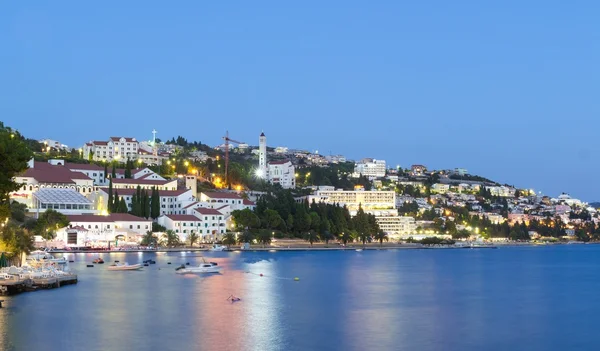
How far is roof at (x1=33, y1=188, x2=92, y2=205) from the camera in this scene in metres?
55.3

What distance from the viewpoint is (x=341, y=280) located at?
36.7 meters

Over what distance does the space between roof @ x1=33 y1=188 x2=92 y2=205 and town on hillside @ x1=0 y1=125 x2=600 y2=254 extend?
0.11 m

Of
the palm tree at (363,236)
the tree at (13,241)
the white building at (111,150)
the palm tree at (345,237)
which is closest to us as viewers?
the tree at (13,241)

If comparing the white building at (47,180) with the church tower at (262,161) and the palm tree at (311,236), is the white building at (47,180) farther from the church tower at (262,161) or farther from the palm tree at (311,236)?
the church tower at (262,161)

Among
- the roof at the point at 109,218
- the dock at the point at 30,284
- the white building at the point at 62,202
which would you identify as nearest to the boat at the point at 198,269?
the dock at the point at 30,284

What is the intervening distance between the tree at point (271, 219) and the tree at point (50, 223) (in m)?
16.6

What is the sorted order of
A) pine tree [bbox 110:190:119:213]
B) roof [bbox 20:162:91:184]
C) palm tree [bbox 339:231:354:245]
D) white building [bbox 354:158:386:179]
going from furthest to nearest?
1. white building [bbox 354:158:386:179]
2. palm tree [bbox 339:231:354:245]
3. roof [bbox 20:162:91:184]
4. pine tree [bbox 110:190:119:213]

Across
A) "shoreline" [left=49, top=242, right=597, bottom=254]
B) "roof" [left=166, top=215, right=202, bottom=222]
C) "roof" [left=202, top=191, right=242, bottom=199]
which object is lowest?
"shoreline" [left=49, top=242, right=597, bottom=254]

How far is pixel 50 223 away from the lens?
51438 mm

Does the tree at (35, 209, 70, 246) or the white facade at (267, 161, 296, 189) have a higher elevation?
the white facade at (267, 161, 296, 189)

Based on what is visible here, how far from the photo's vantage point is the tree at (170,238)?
56969 mm

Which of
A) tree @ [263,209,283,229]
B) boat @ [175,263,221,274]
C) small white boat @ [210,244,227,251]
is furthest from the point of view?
tree @ [263,209,283,229]

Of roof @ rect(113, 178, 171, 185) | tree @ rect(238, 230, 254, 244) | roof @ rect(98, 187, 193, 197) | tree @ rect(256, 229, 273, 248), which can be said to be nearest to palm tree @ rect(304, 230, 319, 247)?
tree @ rect(256, 229, 273, 248)

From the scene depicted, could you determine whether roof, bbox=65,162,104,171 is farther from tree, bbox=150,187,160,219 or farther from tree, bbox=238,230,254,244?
tree, bbox=238,230,254,244
